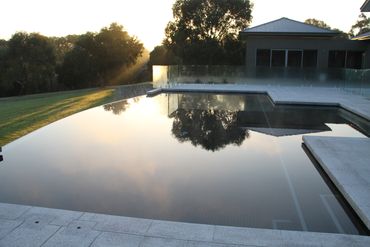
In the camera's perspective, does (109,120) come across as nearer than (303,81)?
Yes

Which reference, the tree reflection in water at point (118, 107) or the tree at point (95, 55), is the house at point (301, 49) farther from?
the tree at point (95, 55)

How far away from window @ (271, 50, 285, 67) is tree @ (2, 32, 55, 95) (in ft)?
55.1

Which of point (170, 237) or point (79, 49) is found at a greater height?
point (79, 49)

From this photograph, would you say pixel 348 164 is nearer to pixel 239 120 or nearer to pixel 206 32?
pixel 239 120

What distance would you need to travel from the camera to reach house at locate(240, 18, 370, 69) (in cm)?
2084

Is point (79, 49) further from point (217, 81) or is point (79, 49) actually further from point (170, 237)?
point (170, 237)

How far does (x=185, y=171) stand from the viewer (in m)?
5.64

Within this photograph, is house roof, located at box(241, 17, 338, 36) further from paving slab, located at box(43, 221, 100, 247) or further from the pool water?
paving slab, located at box(43, 221, 100, 247)

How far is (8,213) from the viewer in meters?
3.82

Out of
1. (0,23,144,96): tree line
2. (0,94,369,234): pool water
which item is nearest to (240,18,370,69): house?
(0,94,369,234): pool water

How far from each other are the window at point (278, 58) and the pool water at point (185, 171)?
11759mm

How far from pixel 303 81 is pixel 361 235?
17665 millimetres

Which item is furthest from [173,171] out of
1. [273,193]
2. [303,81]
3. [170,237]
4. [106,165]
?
[303,81]

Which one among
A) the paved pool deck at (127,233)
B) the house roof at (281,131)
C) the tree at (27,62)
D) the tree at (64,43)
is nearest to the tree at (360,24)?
the tree at (64,43)
